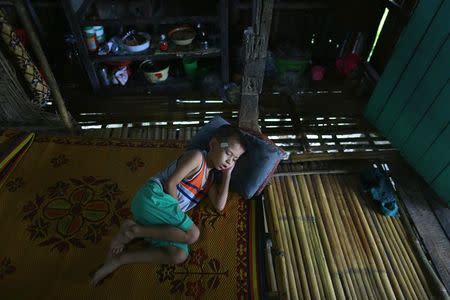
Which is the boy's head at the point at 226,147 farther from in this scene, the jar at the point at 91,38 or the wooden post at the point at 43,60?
the jar at the point at 91,38

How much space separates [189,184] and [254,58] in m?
0.89

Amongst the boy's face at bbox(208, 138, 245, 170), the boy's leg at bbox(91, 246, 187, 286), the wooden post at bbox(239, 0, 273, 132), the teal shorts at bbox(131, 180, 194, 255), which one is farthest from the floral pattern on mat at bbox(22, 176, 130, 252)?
the wooden post at bbox(239, 0, 273, 132)

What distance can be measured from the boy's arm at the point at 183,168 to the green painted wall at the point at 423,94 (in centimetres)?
172

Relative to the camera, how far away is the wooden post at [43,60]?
2.00 metres

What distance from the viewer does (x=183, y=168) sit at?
169cm

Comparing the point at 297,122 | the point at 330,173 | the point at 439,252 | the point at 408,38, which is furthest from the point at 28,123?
the point at 439,252

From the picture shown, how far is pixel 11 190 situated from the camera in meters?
2.14

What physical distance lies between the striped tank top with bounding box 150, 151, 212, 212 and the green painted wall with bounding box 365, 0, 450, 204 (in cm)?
169

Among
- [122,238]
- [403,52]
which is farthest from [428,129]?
[122,238]

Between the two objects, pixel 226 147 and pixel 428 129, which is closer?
pixel 226 147

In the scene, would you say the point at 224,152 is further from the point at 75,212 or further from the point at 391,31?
the point at 391,31

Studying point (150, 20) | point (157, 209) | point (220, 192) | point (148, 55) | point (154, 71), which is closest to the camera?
point (157, 209)

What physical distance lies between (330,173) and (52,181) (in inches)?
87.1

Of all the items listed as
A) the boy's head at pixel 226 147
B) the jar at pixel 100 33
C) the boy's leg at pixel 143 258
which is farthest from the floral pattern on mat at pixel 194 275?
the jar at pixel 100 33
